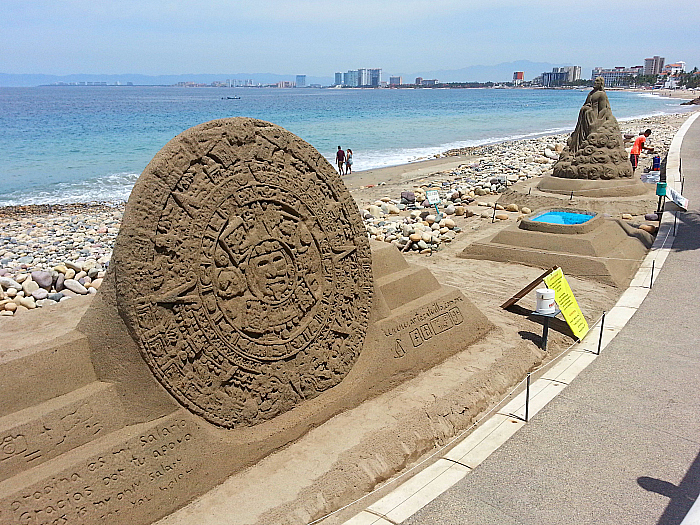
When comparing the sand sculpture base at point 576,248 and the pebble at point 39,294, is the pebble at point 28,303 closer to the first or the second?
→ the pebble at point 39,294

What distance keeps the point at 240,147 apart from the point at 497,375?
10.8 feet

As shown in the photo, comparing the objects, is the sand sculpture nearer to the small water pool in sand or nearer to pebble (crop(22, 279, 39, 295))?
pebble (crop(22, 279, 39, 295))

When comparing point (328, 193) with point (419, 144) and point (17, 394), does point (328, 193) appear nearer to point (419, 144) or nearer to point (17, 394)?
point (17, 394)

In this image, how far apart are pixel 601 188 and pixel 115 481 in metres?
13.6

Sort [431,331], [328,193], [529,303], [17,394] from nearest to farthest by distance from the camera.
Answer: [17,394] → [328,193] → [431,331] → [529,303]

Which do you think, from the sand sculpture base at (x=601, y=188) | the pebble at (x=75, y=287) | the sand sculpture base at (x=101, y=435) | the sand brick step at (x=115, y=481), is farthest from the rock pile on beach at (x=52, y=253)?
the sand sculpture base at (x=601, y=188)

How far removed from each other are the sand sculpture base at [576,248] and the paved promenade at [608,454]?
264 cm

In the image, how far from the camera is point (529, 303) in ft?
26.1

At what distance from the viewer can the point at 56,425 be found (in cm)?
355

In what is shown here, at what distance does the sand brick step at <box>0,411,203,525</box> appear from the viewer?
3.28m

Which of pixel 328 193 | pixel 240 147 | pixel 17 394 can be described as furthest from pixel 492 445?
pixel 17 394

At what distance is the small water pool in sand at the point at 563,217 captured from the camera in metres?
10.5

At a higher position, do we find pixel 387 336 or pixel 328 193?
pixel 328 193

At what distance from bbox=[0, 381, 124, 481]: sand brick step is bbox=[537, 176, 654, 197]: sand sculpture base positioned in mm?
13167
